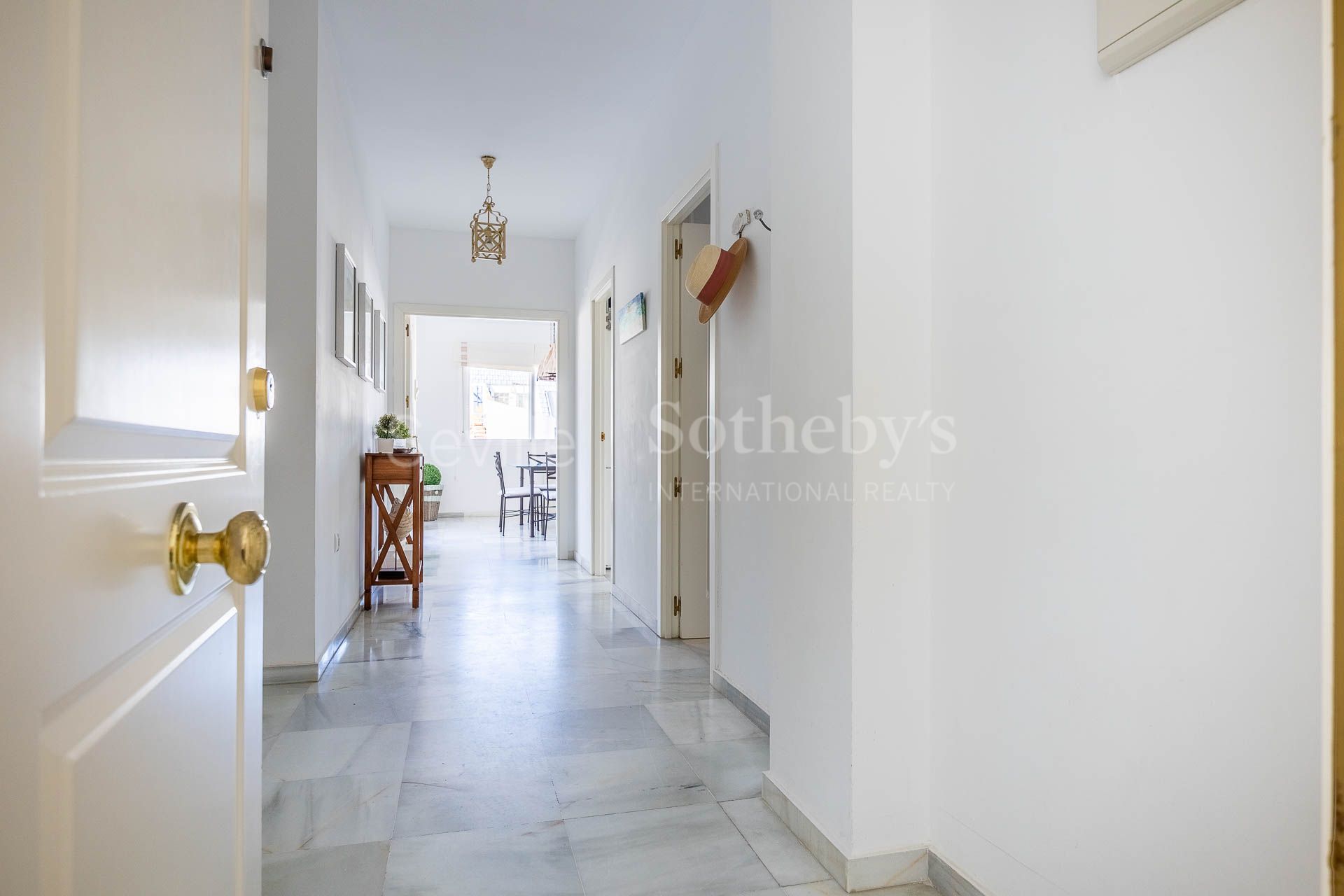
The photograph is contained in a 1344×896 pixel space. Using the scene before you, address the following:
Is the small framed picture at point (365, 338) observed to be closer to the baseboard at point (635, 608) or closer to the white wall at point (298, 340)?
the white wall at point (298, 340)

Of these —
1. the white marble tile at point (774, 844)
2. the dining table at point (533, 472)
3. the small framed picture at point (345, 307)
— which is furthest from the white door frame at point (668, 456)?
the dining table at point (533, 472)

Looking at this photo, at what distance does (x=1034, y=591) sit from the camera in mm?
1462

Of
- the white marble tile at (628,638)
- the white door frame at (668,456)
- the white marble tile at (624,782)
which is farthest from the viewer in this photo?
the white door frame at (668,456)

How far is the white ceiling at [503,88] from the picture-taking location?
3.51 m

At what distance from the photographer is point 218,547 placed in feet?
2.30

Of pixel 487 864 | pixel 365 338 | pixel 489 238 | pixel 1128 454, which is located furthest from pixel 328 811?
pixel 489 238

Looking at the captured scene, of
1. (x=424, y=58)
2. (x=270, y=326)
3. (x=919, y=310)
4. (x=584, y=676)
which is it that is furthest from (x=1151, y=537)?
(x=424, y=58)

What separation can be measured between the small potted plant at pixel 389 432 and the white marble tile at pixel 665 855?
3546mm

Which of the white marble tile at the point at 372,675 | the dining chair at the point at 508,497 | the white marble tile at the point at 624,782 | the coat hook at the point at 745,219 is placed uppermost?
the coat hook at the point at 745,219

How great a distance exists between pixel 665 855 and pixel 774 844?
0.28m

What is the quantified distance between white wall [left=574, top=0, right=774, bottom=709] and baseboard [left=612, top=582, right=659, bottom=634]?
4 centimetres

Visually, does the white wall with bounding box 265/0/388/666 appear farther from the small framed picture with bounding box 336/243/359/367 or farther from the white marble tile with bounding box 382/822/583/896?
the white marble tile with bounding box 382/822/583/896

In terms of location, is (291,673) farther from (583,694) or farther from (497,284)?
(497,284)

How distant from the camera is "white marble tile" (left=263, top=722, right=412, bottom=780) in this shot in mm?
2398
